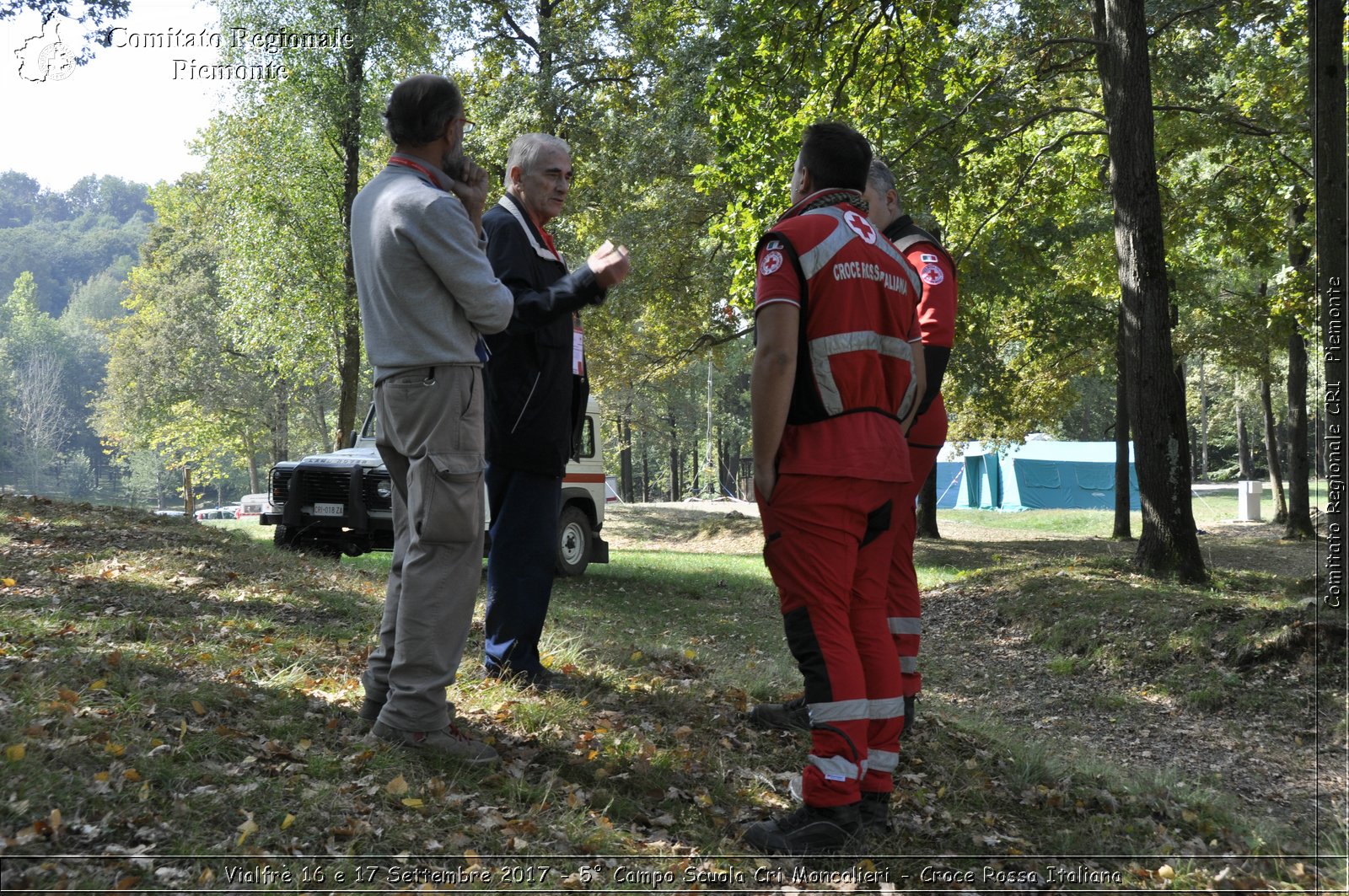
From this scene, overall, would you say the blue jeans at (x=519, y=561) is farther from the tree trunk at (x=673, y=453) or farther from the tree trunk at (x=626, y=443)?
the tree trunk at (x=673, y=453)

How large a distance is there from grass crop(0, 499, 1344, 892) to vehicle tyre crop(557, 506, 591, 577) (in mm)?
5515

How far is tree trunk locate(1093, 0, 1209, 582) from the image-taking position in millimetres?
10273

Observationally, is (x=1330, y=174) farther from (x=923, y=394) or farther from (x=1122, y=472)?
(x=1122, y=472)

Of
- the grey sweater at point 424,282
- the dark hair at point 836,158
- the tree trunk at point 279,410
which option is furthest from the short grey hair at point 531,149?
the tree trunk at point 279,410

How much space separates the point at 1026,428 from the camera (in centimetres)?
2600

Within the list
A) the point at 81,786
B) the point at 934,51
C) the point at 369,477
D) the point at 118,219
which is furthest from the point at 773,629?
→ the point at 118,219

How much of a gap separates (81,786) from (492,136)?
66.0 ft

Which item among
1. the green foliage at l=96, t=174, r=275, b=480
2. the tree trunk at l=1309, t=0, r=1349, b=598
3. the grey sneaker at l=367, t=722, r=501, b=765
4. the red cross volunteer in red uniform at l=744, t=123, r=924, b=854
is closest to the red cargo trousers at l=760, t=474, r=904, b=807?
the red cross volunteer in red uniform at l=744, t=123, r=924, b=854

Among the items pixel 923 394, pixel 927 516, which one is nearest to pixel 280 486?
→ pixel 923 394

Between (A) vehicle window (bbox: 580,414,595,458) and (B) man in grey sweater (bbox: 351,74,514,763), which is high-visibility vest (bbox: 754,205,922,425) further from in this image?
(A) vehicle window (bbox: 580,414,595,458)

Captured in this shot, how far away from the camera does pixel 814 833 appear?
3168mm

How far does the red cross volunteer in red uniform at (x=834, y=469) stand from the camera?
10.5ft

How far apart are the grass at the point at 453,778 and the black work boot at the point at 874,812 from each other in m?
0.09

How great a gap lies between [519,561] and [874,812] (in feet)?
6.07
